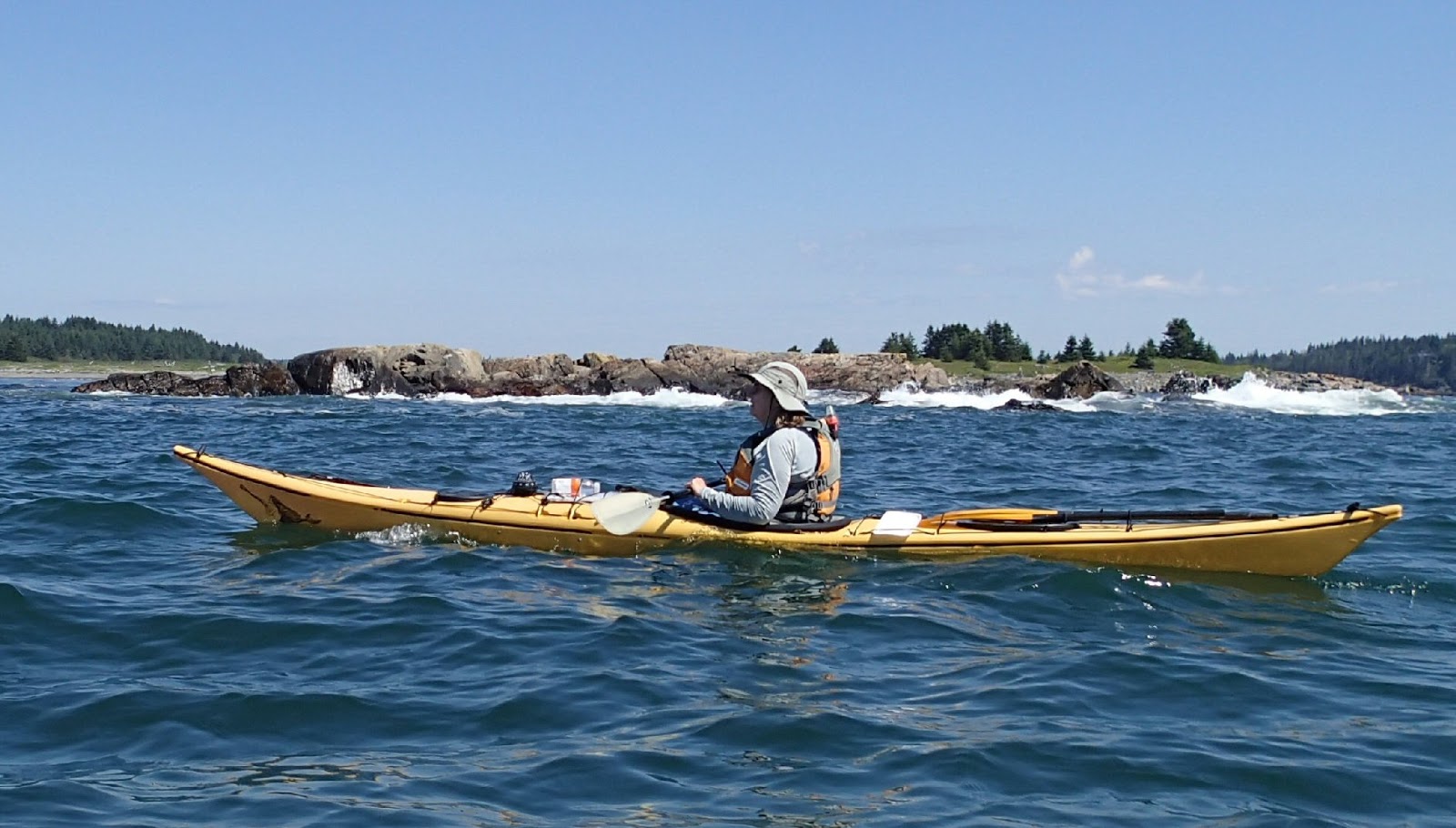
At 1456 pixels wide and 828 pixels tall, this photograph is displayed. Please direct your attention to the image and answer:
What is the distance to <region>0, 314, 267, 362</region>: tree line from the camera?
95.3 metres

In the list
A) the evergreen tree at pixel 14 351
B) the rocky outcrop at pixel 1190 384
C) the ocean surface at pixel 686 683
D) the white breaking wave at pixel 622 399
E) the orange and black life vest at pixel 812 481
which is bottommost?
the ocean surface at pixel 686 683

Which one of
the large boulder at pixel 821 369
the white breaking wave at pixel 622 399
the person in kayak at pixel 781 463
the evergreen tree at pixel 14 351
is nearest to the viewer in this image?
the person in kayak at pixel 781 463

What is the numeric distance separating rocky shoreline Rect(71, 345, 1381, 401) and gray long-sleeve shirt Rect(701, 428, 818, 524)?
97.5 ft

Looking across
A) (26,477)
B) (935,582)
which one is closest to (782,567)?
(935,582)

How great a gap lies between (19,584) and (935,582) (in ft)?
17.7

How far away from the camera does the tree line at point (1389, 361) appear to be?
91.1m

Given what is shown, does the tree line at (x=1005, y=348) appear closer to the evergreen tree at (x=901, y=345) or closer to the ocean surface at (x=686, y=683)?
the evergreen tree at (x=901, y=345)

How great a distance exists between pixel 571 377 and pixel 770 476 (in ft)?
114

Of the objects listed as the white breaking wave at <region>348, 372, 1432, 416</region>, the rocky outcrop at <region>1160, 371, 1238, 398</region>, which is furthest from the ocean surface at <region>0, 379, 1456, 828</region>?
the rocky outcrop at <region>1160, 371, 1238, 398</region>

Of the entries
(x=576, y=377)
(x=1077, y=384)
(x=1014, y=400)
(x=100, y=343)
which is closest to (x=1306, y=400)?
(x=1077, y=384)

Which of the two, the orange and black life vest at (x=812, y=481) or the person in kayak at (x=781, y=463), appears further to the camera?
the orange and black life vest at (x=812, y=481)

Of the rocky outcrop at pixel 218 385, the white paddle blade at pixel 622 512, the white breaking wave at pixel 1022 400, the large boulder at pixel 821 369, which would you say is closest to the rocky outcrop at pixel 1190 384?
the white breaking wave at pixel 1022 400

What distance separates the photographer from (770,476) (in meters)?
8.04

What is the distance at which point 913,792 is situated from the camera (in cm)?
406
